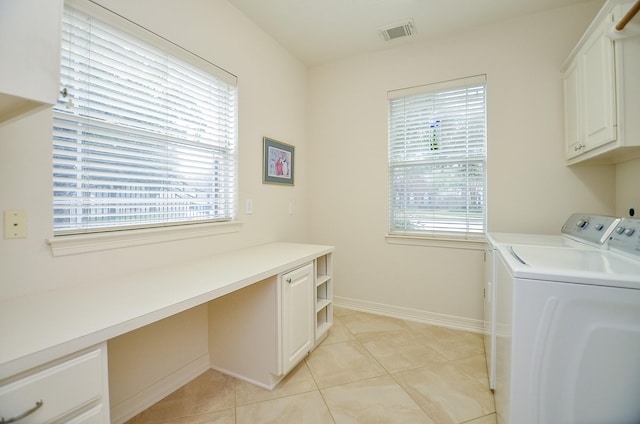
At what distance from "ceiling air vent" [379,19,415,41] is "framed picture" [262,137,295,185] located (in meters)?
1.40

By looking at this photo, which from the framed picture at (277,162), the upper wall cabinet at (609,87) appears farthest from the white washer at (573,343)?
the framed picture at (277,162)

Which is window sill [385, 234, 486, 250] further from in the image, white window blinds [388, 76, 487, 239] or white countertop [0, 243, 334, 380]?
white countertop [0, 243, 334, 380]

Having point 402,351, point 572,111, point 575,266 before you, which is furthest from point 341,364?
point 572,111

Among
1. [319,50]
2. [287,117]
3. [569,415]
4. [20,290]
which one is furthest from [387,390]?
[319,50]

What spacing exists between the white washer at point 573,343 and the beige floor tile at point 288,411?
0.94 metres

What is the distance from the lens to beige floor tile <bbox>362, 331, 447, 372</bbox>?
2043 mm

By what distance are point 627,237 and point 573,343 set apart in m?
0.80

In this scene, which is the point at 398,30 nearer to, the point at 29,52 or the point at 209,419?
the point at 29,52

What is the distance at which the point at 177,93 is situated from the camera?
181 cm

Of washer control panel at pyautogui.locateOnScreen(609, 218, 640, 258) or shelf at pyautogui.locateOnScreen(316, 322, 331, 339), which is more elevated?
washer control panel at pyautogui.locateOnScreen(609, 218, 640, 258)

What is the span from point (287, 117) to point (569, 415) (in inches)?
114

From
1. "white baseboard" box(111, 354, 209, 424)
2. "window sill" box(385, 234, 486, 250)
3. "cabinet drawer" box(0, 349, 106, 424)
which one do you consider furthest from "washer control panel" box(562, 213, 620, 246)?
"white baseboard" box(111, 354, 209, 424)

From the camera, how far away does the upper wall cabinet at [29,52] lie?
682 millimetres

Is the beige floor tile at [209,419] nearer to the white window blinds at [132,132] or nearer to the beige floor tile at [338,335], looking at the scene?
the beige floor tile at [338,335]
